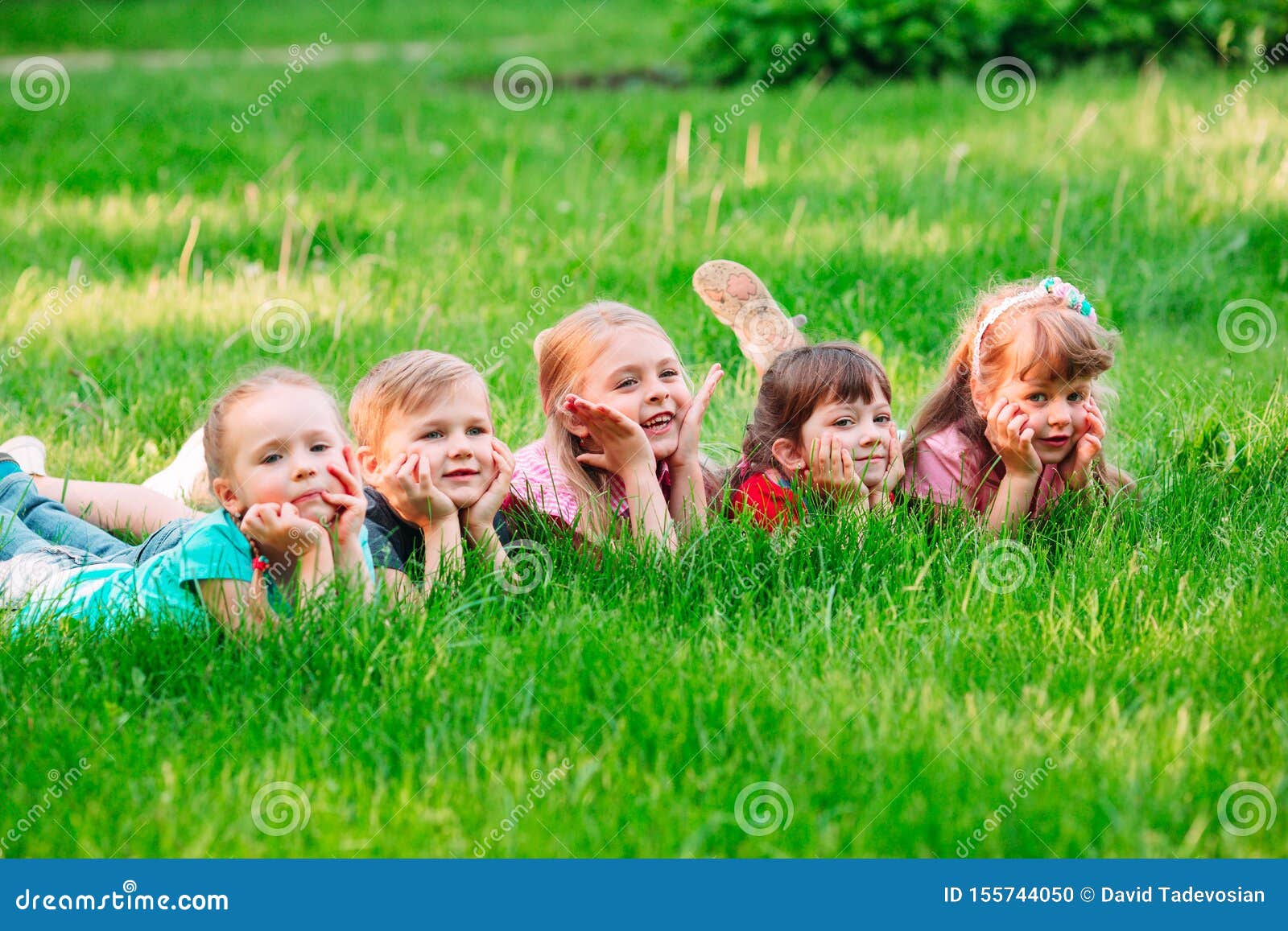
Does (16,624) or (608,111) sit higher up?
(608,111)

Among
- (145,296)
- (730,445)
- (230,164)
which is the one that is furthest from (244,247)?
(730,445)

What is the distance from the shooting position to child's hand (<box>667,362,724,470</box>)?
3.53 m

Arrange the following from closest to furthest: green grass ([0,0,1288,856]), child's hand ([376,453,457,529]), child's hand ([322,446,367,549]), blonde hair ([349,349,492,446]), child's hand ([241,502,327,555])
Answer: green grass ([0,0,1288,856])
child's hand ([241,502,327,555])
child's hand ([322,446,367,549])
child's hand ([376,453,457,529])
blonde hair ([349,349,492,446])

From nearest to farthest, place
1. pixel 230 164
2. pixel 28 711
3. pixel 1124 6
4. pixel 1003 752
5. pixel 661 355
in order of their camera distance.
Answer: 1. pixel 1003 752
2. pixel 28 711
3. pixel 661 355
4. pixel 230 164
5. pixel 1124 6

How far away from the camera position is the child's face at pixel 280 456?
3092 millimetres

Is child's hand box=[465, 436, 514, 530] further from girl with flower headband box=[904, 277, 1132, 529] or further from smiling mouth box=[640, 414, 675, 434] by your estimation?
girl with flower headband box=[904, 277, 1132, 529]

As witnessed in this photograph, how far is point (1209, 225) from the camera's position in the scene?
6.14m

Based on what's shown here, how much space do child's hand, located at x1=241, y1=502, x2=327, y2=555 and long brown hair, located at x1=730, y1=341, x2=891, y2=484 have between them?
4.28 feet

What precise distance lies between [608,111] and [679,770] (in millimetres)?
7161

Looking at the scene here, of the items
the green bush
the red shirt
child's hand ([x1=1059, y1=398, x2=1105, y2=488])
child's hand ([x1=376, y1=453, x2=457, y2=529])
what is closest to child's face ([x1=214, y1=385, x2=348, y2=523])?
child's hand ([x1=376, y1=453, x2=457, y2=529])

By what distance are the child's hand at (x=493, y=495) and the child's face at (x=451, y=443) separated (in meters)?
0.01

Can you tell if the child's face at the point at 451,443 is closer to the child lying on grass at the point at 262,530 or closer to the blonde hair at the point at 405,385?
the blonde hair at the point at 405,385

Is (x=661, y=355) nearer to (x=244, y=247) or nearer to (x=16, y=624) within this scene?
(x=16, y=624)

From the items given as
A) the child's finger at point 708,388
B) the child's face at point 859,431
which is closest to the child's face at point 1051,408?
the child's face at point 859,431
